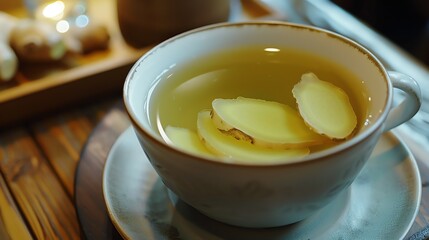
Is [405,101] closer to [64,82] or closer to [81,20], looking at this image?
[64,82]

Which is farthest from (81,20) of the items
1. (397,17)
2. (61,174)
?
(397,17)

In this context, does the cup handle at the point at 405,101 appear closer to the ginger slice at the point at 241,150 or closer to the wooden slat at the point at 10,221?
the ginger slice at the point at 241,150

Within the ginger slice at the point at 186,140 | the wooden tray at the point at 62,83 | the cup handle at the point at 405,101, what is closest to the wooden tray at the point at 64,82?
the wooden tray at the point at 62,83

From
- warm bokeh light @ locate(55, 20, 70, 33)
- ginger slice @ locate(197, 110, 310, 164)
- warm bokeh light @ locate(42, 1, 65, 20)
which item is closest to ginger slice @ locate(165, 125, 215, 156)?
ginger slice @ locate(197, 110, 310, 164)

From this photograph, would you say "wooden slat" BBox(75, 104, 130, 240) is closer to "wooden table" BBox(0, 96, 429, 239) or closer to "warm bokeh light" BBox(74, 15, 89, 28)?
"wooden table" BBox(0, 96, 429, 239)

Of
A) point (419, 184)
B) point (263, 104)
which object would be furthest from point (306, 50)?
point (419, 184)

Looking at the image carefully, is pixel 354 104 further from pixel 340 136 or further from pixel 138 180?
pixel 138 180
